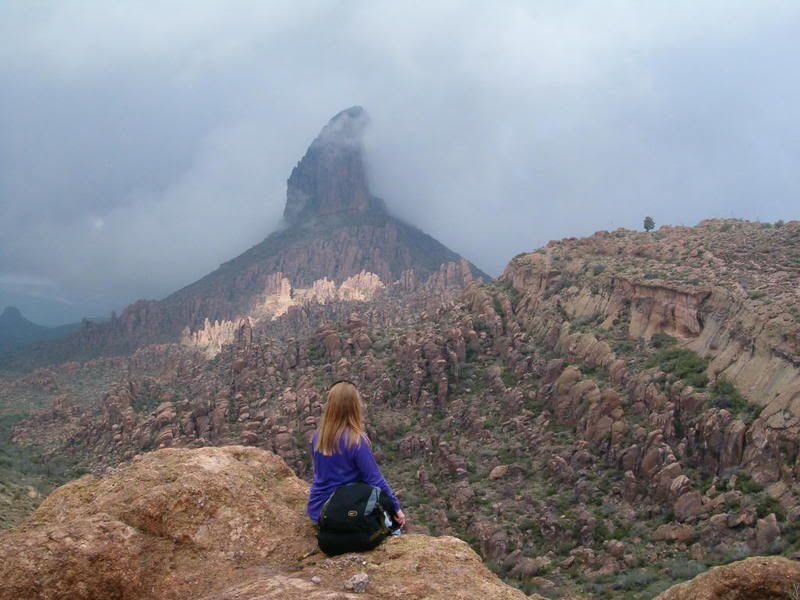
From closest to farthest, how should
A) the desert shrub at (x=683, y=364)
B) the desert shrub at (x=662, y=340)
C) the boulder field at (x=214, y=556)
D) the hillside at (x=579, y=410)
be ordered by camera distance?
the boulder field at (x=214, y=556), the hillside at (x=579, y=410), the desert shrub at (x=683, y=364), the desert shrub at (x=662, y=340)

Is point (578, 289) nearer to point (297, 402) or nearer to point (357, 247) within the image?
point (297, 402)

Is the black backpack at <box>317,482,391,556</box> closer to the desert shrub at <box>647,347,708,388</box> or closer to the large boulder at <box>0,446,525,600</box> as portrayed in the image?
the large boulder at <box>0,446,525,600</box>

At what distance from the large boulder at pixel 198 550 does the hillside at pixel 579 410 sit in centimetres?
1367

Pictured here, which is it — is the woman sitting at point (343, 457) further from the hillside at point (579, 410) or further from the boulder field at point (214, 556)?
the hillside at point (579, 410)

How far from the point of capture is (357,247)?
178m

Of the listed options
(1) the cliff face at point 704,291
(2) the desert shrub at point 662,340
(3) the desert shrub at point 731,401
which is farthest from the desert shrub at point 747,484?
(2) the desert shrub at point 662,340

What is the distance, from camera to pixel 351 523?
18.9 feet

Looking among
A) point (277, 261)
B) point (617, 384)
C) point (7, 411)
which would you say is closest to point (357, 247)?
point (277, 261)

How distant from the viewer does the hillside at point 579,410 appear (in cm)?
2078

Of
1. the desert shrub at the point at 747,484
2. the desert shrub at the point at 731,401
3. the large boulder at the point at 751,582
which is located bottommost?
the desert shrub at the point at 747,484

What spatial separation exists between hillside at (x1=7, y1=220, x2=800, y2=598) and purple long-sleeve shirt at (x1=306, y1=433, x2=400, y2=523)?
1356cm

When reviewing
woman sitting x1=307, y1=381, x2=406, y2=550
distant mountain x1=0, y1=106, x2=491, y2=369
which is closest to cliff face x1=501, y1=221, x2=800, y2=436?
Result: woman sitting x1=307, y1=381, x2=406, y2=550

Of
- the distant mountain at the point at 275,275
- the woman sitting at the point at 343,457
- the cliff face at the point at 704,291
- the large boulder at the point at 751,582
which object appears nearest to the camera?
the large boulder at the point at 751,582

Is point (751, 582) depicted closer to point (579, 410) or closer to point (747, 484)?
point (747, 484)
